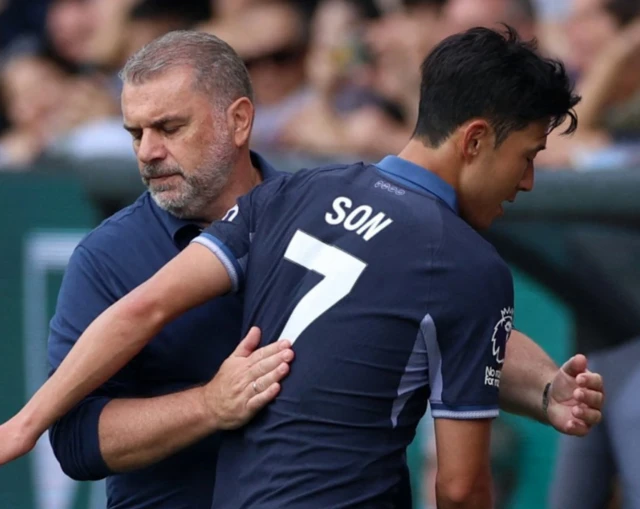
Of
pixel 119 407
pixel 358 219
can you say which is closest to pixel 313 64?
pixel 119 407

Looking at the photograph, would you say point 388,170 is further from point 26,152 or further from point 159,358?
point 26,152

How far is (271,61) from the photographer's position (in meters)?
6.05

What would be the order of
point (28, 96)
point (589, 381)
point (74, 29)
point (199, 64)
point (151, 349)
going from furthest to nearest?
point (74, 29) < point (28, 96) < point (199, 64) < point (151, 349) < point (589, 381)

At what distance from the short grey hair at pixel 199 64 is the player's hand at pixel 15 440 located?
30.9 inches

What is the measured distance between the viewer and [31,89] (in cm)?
679

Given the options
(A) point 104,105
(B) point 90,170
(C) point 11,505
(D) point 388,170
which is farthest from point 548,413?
(A) point 104,105

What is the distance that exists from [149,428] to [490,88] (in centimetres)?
98

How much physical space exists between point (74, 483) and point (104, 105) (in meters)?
1.92

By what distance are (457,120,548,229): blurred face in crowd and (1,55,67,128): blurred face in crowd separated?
4.48 meters

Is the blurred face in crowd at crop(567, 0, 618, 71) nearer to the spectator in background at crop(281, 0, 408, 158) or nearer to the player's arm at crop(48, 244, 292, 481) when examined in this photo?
the spectator in background at crop(281, 0, 408, 158)

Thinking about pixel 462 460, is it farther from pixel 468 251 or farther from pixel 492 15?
pixel 492 15

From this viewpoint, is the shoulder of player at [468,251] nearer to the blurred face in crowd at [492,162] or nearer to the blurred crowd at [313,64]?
the blurred face in crowd at [492,162]

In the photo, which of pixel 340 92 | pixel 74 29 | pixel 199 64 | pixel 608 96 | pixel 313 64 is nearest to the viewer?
pixel 199 64

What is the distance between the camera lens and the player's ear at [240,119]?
9.46ft
